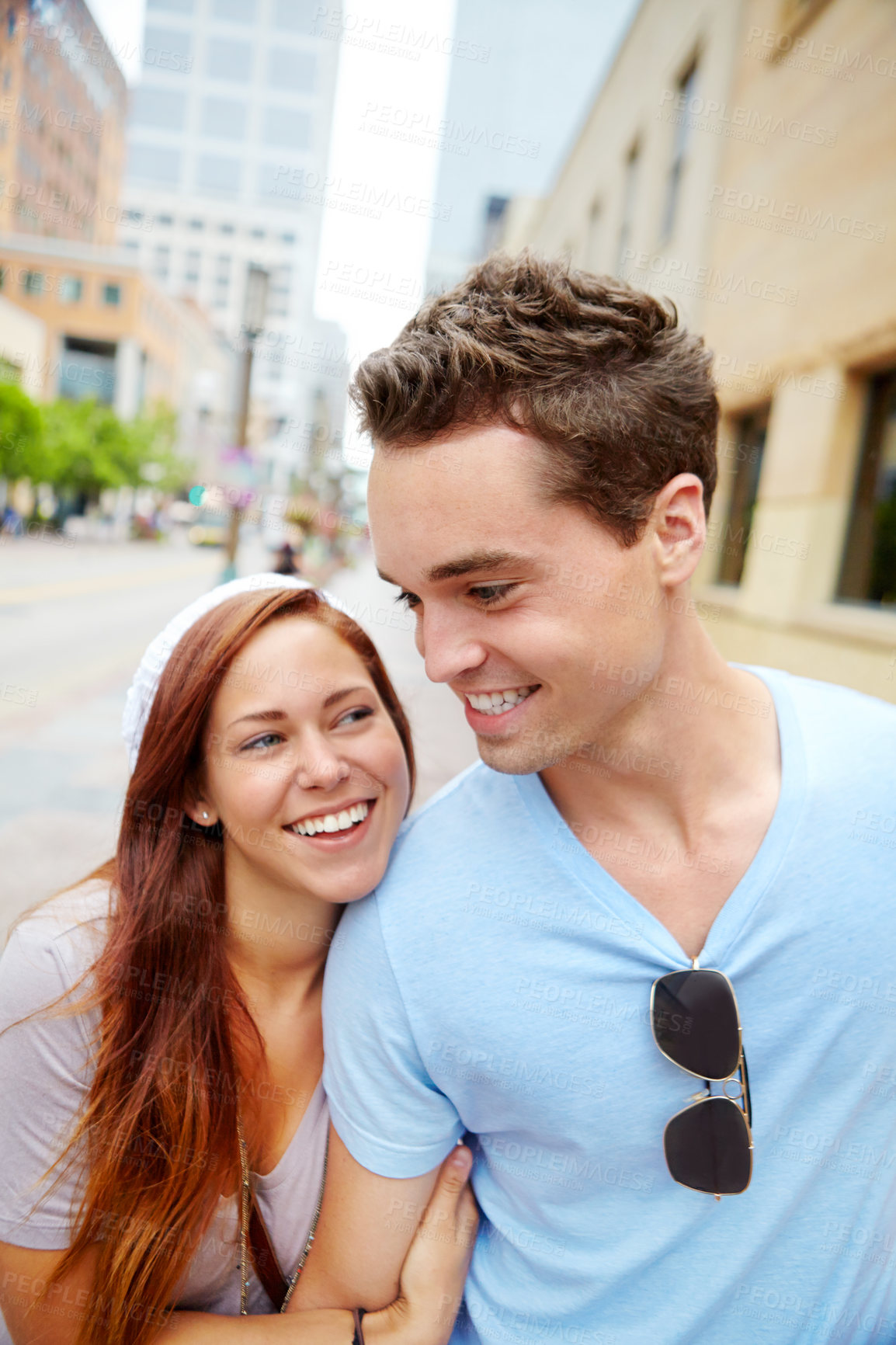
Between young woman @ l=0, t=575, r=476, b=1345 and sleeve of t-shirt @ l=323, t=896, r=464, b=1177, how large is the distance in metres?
0.12

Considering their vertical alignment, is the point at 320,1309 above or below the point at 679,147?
below

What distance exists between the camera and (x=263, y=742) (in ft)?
6.61

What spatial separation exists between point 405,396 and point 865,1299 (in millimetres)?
1869

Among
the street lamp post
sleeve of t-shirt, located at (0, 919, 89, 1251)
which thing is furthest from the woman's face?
the street lamp post

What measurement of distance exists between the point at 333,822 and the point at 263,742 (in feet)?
0.86

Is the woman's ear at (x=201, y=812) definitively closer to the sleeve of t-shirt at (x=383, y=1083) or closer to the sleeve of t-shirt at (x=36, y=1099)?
the sleeve of t-shirt at (x=36, y=1099)

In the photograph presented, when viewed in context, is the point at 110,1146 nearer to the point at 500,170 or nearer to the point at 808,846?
the point at 808,846

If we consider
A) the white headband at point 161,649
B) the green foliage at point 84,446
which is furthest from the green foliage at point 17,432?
the white headband at point 161,649

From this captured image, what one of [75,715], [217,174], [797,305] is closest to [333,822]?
[797,305]

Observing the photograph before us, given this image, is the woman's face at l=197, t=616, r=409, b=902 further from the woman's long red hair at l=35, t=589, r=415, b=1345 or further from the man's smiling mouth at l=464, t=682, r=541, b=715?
the man's smiling mouth at l=464, t=682, r=541, b=715

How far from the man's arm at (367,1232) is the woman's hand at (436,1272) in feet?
0.07

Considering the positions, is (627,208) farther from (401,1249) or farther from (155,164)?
(155,164)

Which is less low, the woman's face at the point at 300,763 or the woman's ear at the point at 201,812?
the woman's face at the point at 300,763

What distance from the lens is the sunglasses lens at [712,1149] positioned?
58.4 inches
